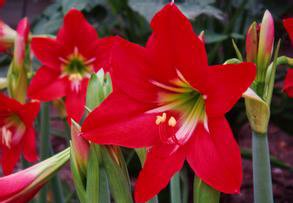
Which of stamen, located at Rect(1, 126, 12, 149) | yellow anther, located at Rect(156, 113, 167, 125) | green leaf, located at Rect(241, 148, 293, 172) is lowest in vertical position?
green leaf, located at Rect(241, 148, 293, 172)

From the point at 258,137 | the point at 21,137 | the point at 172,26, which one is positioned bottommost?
the point at 21,137

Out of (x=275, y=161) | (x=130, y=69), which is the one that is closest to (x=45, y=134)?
(x=130, y=69)

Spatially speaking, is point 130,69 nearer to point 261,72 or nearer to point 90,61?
point 261,72

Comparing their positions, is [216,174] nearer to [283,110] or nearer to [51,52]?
[51,52]

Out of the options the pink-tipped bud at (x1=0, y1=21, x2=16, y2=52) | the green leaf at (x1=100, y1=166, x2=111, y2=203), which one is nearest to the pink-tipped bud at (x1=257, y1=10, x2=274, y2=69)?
the green leaf at (x1=100, y1=166, x2=111, y2=203)

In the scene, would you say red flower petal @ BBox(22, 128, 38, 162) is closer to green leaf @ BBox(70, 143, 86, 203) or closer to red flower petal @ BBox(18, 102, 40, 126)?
red flower petal @ BBox(18, 102, 40, 126)

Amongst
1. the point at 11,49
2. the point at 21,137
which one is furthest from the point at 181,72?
the point at 11,49
